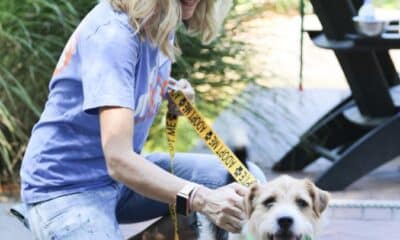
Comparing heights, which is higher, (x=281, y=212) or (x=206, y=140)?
(x=206, y=140)

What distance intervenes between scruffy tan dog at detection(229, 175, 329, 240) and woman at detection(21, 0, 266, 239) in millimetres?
138

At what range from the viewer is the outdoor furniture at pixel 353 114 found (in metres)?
5.74

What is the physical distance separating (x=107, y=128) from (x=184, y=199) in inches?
13.3

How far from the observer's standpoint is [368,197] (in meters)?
5.84

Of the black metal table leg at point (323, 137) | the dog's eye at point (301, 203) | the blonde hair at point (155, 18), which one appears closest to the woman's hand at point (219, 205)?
the dog's eye at point (301, 203)

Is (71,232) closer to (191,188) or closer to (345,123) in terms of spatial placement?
(191,188)

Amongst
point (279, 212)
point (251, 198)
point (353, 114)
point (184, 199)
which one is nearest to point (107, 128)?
point (184, 199)

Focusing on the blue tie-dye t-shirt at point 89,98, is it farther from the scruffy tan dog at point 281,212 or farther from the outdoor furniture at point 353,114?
the outdoor furniture at point 353,114

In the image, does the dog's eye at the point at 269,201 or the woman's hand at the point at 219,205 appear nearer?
the woman's hand at the point at 219,205

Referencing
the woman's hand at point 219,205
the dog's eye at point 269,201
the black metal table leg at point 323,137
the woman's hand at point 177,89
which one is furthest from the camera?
the black metal table leg at point 323,137

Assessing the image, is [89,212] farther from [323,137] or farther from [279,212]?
[323,137]

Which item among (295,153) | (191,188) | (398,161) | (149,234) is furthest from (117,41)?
(398,161)

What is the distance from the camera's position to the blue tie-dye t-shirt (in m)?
3.27

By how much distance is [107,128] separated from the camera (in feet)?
10.6
